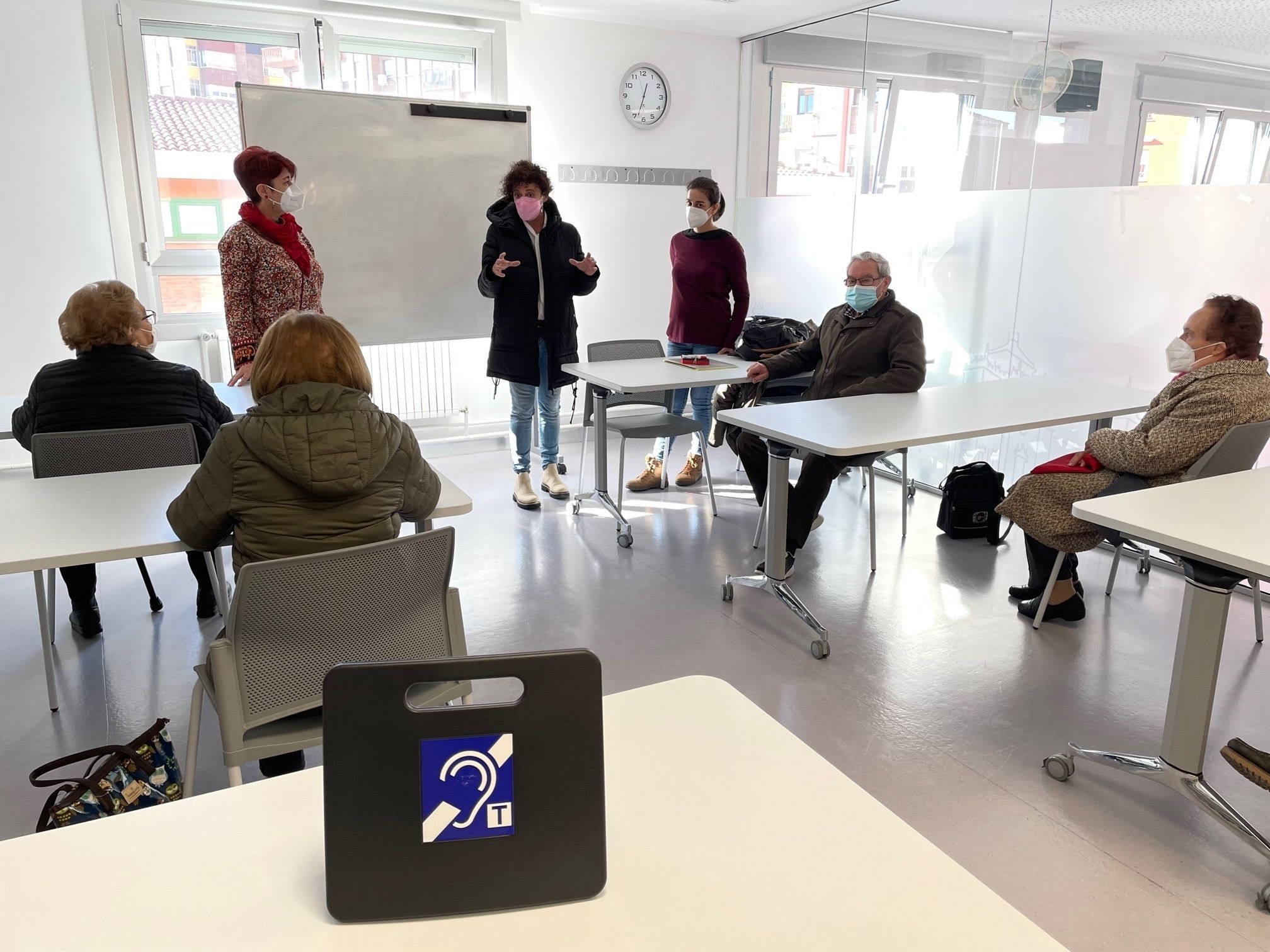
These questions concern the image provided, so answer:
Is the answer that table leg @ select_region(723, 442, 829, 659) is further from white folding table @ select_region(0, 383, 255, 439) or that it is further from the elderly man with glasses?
white folding table @ select_region(0, 383, 255, 439)

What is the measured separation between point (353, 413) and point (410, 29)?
418 cm

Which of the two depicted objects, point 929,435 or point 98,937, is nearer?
point 98,937

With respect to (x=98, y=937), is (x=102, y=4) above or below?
above

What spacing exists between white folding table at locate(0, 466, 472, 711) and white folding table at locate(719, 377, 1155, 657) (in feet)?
3.99

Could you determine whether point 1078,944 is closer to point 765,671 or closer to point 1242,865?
point 1242,865

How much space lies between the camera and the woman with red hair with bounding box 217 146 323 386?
11.4 feet

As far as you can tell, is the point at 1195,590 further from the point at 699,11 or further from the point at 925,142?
the point at 699,11

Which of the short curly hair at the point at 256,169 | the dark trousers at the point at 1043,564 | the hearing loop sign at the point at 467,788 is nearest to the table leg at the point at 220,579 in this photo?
the short curly hair at the point at 256,169

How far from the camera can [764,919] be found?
0.85 metres

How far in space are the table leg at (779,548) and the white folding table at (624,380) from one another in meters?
0.70

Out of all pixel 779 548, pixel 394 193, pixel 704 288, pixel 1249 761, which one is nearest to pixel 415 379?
pixel 394 193

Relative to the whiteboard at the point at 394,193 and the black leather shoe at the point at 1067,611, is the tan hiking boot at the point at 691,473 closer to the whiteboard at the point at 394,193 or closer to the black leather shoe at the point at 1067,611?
the whiteboard at the point at 394,193

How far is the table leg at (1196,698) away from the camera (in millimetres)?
2066

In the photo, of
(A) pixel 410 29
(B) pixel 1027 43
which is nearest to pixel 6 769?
(A) pixel 410 29
